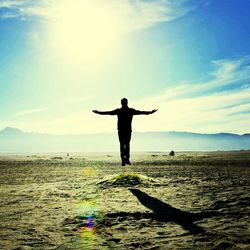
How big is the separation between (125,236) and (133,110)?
24.6 feet

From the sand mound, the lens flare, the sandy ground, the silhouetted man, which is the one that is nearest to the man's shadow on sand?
the sandy ground

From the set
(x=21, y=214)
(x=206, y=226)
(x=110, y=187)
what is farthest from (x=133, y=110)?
(x=206, y=226)

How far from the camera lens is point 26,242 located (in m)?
5.67

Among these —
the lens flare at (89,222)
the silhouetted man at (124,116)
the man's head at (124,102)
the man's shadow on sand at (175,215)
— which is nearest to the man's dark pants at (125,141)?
the silhouetted man at (124,116)

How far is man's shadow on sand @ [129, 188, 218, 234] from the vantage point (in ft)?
20.1

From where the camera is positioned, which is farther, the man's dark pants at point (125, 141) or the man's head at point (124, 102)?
the man's dark pants at point (125, 141)

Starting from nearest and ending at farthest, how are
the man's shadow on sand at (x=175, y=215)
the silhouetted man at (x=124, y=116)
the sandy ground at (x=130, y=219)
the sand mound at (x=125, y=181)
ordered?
the sandy ground at (x=130, y=219) < the man's shadow on sand at (x=175, y=215) < the sand mound at (x=125, y=181) < the silhouetted man at (x=124, y=116)

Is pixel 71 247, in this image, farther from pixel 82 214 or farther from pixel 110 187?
pixel 110 187

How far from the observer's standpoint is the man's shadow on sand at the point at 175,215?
6141 mm

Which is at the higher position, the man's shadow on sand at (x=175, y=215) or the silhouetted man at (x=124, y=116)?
the silhouetted man at (x=124, y=116)

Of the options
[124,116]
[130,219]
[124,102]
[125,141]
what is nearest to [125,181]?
[125,141]

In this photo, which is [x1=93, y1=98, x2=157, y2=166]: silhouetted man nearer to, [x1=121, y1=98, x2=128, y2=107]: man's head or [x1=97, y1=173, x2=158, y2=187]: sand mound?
[x1=121, y1=98, x2=128, y2=107]: man's head

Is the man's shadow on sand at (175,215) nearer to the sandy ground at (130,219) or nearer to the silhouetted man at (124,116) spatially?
the sandy ground at (130,219)

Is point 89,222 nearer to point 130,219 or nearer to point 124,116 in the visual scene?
point 130,219
